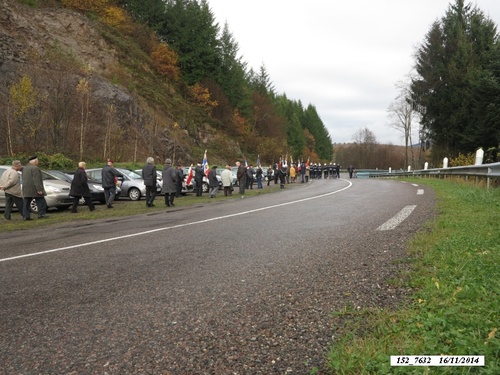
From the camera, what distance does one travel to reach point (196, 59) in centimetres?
5169

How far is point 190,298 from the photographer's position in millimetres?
3281

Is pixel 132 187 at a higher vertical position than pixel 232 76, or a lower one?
lower

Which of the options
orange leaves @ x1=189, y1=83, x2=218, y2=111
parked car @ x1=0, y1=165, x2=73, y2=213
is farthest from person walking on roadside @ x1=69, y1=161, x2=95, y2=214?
orange leaves @ x1=189, y1=83, x2=218, y2=111

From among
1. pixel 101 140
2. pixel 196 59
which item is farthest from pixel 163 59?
pixel 101 140

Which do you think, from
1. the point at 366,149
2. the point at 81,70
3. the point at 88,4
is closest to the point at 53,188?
the point at 81,70

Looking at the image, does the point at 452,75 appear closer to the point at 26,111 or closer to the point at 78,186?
the point at 78,186

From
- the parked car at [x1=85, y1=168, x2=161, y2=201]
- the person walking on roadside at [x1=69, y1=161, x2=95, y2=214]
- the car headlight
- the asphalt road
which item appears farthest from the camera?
the parked car at [x1=85, y1=168, x2=161, y2=201]

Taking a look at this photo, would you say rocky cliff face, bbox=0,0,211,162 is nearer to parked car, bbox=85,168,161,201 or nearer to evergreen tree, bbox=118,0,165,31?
parked car, bbox=85,168,161,201

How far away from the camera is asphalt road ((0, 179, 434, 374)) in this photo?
7.47 feet

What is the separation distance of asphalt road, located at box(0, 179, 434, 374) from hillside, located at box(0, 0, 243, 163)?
2375 cm

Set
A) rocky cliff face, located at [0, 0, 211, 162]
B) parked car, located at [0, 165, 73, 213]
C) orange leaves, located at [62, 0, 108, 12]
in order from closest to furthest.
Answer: parked car, located at [0, 165, 73, 213] < rocky cliff face, located at [0, 0, 211, 162] < orange leaves, located at [62, 0, 108, 12]

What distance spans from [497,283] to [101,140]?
32964 mm

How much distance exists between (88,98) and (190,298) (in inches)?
1166
